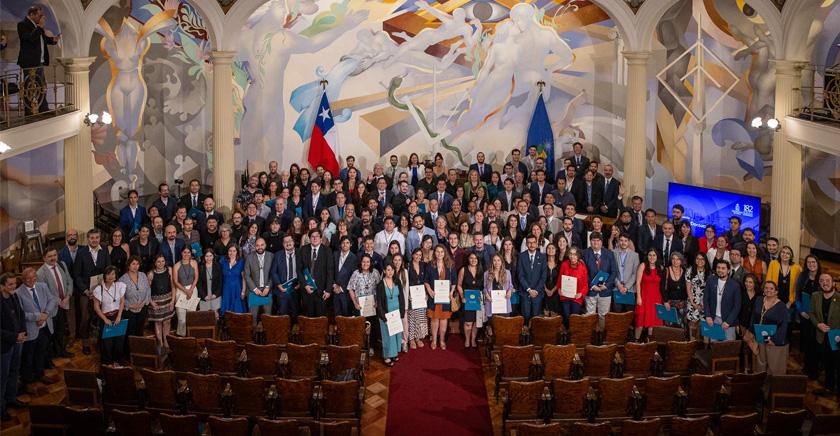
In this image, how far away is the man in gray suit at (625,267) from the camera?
1275 cm

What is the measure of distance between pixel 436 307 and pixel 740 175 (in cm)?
773

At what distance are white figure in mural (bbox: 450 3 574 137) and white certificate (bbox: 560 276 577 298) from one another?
7297mm

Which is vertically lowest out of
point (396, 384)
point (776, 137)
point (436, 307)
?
point (396, 384)

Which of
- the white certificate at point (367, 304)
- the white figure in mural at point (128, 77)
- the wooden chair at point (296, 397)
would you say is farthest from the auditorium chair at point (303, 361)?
the white figure in mural at point (128, 77)

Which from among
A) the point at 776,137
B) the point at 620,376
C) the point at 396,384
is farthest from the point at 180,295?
the point at 776,137

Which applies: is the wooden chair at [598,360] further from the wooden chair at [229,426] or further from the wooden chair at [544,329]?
the wooden chair at [229,426]

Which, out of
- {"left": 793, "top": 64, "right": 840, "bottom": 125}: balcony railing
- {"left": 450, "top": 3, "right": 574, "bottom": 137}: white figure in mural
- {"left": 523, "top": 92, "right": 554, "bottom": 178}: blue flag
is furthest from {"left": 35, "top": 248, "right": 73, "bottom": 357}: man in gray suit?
{"left": 793, "top": 64, "right": 840, "bottom": 125}: balcony railing

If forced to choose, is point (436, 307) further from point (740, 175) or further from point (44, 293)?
point (740, 175)

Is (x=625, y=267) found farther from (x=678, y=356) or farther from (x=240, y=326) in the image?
(x=240, y=326)

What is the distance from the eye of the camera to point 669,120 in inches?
723

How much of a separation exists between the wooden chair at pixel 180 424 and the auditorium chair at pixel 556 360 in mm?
3983

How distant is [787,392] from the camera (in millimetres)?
10219

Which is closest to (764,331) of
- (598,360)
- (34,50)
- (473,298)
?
(598,360)

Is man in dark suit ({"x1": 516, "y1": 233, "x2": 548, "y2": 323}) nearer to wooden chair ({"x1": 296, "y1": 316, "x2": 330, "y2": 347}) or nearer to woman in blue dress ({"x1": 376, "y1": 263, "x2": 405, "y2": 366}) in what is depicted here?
woman in blue dress ({"x1": 376, "y1": 263, "x2": 405, "y2": 366})
